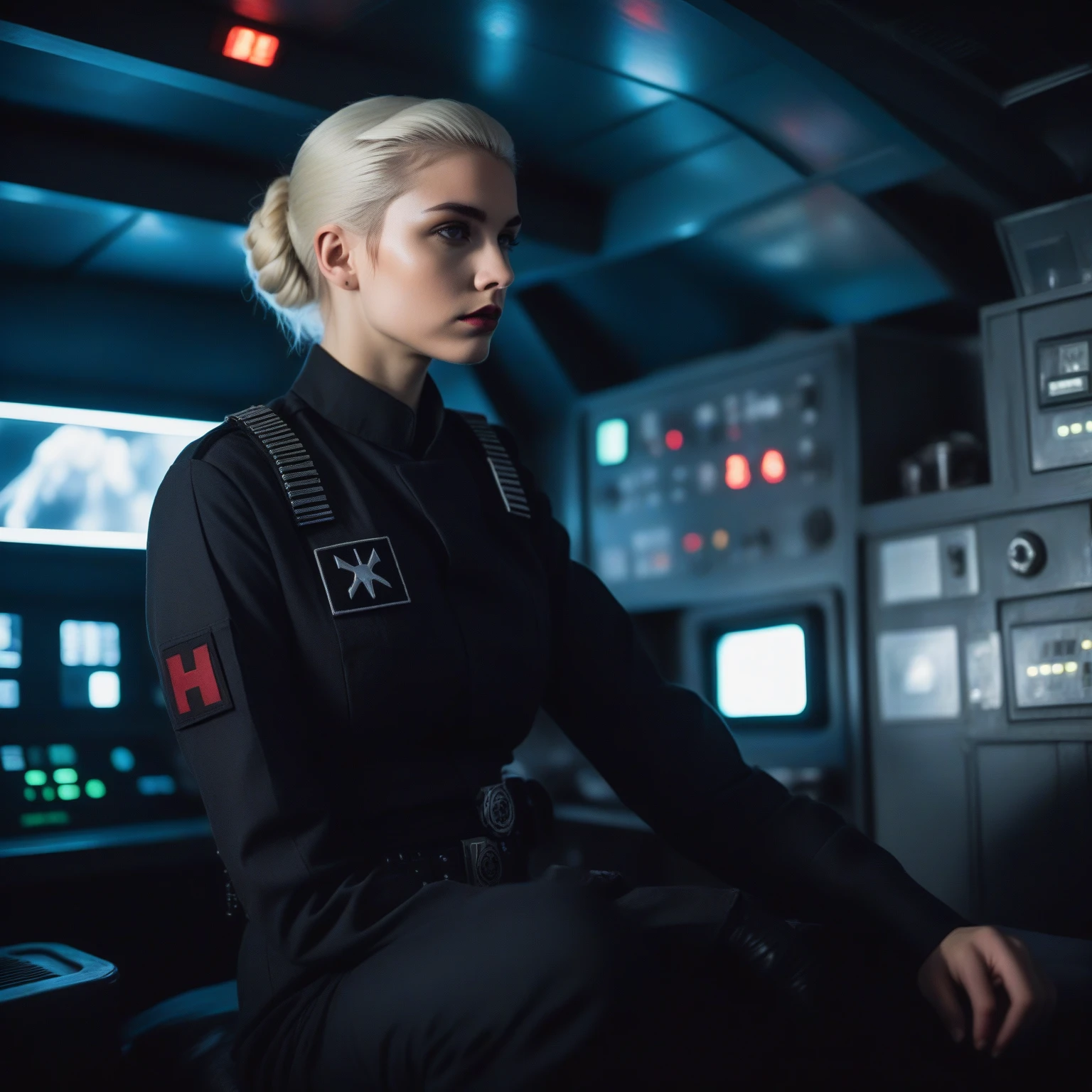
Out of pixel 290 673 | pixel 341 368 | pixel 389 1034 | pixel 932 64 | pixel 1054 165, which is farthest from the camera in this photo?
pixel 1054 165

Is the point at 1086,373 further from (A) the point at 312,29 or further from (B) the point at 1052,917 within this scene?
(A) the point at 312,29

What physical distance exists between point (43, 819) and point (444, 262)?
1.50 meters

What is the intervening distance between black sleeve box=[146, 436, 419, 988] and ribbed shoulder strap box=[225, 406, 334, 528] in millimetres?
17

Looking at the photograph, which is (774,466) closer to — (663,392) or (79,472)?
(663,392)

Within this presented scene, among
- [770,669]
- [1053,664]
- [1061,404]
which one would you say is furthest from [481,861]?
[770,669]

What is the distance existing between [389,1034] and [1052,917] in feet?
4.01

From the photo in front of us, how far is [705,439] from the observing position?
8.27 ft

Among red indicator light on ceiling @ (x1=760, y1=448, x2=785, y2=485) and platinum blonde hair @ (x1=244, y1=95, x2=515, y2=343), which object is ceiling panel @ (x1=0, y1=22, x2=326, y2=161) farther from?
red indicator light on ceiling @ (x1=760, y1=448, x2=785, y2=485)

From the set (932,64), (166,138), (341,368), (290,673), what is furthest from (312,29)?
(290,673)

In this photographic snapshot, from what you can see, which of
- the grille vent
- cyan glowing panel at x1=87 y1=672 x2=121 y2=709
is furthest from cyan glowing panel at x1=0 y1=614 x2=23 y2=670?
the grille vent

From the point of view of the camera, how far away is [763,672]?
2383mm

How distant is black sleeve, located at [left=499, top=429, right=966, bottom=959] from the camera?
1.10 m

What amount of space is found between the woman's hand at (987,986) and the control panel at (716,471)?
4.25 feet

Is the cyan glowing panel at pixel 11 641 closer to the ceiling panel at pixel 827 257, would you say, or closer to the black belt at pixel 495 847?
the black belt at pixel 495 847
